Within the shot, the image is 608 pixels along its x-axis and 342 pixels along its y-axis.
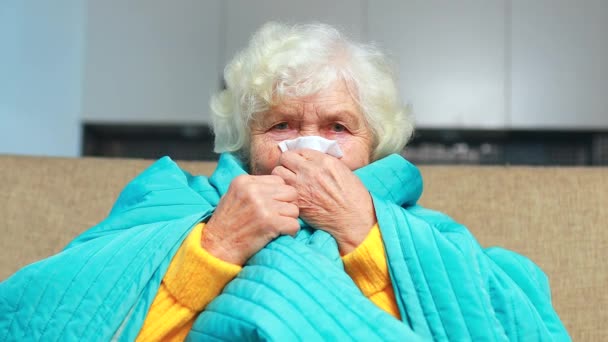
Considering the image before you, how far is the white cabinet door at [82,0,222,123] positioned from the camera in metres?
2.93

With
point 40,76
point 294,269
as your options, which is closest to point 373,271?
point 294,269

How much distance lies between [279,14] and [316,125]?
1963mm

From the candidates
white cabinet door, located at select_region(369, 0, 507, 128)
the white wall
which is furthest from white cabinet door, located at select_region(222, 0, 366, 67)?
the white wall

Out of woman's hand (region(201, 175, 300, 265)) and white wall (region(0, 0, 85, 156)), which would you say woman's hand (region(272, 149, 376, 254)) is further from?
white wall (region(0, 0, 85, 156))

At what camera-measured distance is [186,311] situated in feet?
2.84

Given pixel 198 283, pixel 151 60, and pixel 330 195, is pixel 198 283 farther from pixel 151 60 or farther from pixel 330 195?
pixel 151 60

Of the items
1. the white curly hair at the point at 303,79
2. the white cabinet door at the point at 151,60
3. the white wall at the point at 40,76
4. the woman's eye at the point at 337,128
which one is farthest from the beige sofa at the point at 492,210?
the white cabinet door at the point at 151,60

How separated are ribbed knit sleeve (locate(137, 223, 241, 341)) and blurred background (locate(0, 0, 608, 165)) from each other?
78.9 inches

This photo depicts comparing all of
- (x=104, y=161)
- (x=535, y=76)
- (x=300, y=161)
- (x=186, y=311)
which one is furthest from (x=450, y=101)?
(x=186, y=311)

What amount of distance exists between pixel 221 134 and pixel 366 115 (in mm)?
274

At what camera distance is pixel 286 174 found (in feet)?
3.16

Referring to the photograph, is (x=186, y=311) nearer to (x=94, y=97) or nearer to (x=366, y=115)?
(x=366, y=115)

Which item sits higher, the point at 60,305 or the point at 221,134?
the point at 221,134

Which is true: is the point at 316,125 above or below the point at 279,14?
below
